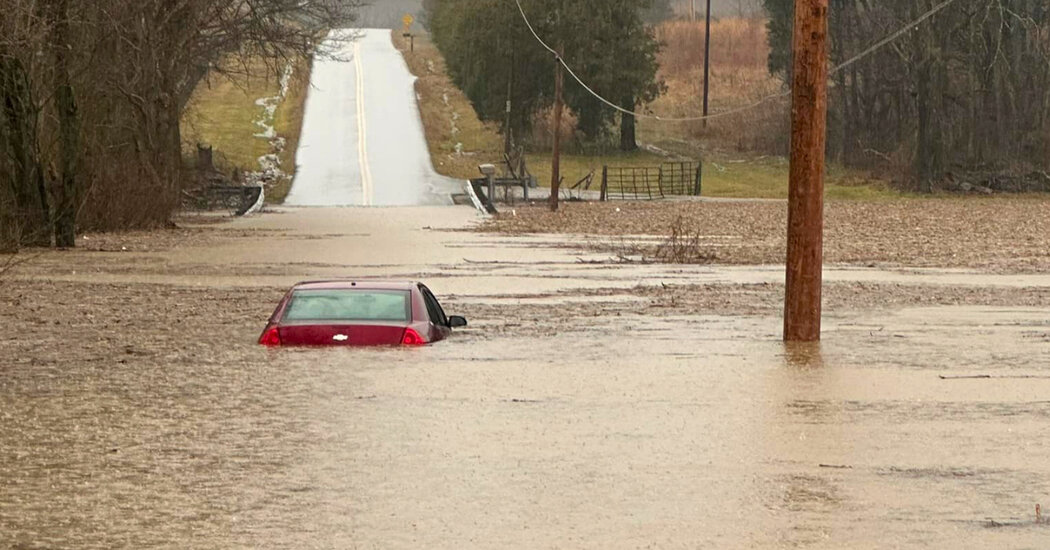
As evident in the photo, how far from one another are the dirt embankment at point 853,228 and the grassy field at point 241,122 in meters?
15.1

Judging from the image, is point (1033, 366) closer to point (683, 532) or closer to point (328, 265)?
point (683, 532)

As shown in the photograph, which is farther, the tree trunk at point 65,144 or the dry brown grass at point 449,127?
the dry brown grass at point 449,127

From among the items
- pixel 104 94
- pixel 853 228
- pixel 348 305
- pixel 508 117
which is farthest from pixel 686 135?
pixel 348 305

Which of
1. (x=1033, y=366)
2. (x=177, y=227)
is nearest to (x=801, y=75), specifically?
(x=1033, y=366)

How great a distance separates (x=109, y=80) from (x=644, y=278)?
22.9m

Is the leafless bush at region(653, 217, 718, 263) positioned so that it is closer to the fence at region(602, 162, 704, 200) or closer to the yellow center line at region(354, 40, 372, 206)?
the yellow center line at region(354, 40, 372, 206)

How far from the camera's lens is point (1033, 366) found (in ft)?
66.5

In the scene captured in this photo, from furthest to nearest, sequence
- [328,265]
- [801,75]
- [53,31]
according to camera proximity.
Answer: [53,31] → [328,265] → [801,75]

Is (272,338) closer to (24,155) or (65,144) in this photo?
(24,155)

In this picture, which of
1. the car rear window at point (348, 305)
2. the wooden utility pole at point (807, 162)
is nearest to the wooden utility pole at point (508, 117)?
the wooden utility pole at point (807, 162)

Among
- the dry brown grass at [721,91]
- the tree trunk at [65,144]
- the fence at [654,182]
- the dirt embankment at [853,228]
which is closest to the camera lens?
the tree trunk at [65,144]

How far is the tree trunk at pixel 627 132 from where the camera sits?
3781 inches

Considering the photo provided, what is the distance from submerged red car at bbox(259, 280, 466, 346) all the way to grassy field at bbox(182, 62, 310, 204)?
50448 mm

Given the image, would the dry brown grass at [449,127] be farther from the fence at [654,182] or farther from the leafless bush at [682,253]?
the leafless bush at [682,253]
